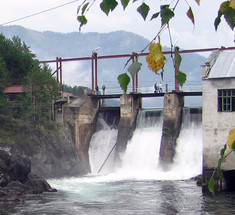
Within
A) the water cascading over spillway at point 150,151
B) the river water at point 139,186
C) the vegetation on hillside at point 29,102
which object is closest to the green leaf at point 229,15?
the river water at point 139,186

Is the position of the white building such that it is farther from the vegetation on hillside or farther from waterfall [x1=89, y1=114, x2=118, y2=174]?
the vegetation on hillside

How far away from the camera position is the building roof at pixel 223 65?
101 feet

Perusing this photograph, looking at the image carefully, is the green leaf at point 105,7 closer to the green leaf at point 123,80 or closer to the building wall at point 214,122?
the green leaf at point 123,80

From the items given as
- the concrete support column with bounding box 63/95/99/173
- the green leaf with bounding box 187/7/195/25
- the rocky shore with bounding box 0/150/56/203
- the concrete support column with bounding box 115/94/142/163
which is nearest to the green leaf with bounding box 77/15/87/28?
the green leaf with bounding box 187/7/195/25

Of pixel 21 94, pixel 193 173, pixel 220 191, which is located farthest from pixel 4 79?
pixel 220 191

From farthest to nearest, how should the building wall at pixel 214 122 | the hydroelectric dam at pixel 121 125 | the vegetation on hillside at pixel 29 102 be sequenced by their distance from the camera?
the vegetation on hillside at pixel 29 102 → the hydroelectric dam at pixel 121 125 → the building wall at pixel 214 122

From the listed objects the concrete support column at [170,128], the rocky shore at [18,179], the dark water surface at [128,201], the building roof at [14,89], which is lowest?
the dark water surface at [128,201]

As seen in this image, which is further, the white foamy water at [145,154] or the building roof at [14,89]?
the building roof at [14,89]

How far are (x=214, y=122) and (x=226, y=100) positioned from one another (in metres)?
1.55

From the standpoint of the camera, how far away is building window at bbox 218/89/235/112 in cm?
3011

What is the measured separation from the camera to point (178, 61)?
2.76 meters

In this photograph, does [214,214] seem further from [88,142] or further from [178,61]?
[88,142]

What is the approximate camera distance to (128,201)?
2764cm

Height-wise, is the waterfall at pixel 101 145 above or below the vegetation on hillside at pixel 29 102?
below
